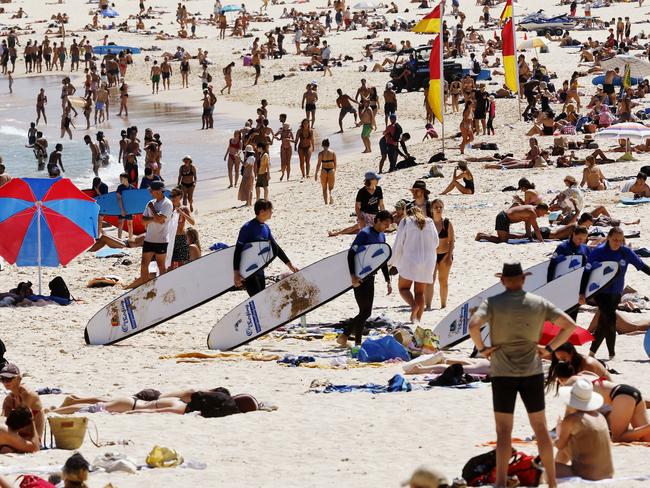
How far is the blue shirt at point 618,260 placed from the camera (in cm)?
999

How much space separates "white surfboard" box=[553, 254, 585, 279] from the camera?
403 inches

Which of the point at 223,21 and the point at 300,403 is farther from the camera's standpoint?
the point at 223,21

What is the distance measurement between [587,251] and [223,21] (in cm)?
4343

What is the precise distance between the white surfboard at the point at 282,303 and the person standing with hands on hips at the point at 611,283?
2.28 metres

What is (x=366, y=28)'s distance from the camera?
170ft

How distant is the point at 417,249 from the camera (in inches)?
464

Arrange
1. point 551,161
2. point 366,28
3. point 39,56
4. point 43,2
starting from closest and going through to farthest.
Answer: point 551,161, point 39,56, point 366,28, point 43,2

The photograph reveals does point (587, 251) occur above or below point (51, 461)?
above

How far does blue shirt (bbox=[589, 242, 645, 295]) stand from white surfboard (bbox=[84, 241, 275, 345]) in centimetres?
354

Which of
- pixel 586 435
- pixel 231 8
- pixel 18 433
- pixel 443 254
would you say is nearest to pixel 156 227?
pixel 443 254

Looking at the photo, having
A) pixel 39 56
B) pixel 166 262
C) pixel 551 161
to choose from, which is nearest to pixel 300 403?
pixel 166 262

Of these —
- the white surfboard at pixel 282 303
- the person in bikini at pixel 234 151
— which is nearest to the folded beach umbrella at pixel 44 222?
the white surfboard at pixel 282 303

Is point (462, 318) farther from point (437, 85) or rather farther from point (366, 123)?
point (366, 123)

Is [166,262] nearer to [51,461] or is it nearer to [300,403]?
[300,403]
